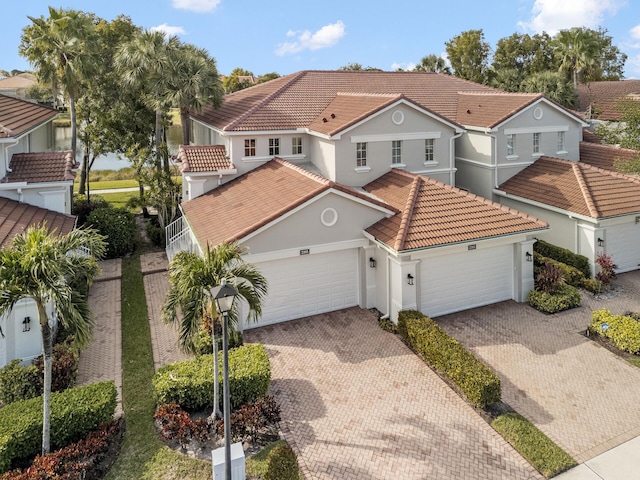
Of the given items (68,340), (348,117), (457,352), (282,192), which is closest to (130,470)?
(68,340)

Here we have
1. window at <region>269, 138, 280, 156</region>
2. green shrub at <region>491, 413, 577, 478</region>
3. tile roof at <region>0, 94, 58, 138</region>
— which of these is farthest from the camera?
window at <region>269, 138, 280, 156</region>

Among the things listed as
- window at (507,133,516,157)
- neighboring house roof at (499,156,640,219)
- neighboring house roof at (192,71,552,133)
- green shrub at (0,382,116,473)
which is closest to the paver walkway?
green shrub at (0,382,116,473)

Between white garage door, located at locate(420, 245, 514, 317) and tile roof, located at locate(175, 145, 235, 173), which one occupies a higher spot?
tile roof, located at locate(175, 145, 235, 173)

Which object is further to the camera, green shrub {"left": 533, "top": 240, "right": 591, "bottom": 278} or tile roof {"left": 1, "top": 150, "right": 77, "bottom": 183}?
Result: green shrub {"left": 533, "top": 240, "right": 591, "bottom": 278}

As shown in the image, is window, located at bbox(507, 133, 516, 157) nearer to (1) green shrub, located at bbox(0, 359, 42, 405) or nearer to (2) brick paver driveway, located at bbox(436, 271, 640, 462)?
(2) brick paver driveway, located at bbox(436, 271, 640, 462)

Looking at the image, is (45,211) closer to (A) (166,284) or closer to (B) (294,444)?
(A) (166,284)

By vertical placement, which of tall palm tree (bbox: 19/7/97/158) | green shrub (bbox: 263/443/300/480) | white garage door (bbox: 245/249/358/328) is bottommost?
green shrub (bbox: 263/443/300/480)
